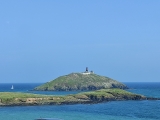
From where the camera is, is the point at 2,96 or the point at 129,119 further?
the point at 2,96

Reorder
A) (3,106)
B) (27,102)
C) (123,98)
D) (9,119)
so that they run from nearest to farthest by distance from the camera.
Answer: (9,119)
(3,106)
(27,102)
(123,98)

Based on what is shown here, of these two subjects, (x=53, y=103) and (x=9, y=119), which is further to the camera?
(x=53, y=103)

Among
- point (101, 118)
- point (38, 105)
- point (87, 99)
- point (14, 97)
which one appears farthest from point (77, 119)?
point (87, 99)

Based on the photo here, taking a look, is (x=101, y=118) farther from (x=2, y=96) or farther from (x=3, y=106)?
(x=2, y=96)

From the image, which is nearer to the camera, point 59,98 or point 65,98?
point 59,98

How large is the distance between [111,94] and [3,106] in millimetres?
66167

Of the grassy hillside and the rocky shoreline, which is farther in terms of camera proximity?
the grassy hillside

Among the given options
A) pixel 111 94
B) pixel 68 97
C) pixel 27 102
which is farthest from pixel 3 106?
pixel 111 94

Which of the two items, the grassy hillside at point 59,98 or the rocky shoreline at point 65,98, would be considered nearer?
the rocky shoreline at point 65,98

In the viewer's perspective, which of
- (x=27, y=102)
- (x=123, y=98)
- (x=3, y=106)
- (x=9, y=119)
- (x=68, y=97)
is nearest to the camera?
(x=9, y=119)

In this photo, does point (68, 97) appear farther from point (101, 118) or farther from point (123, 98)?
point (101, 118)

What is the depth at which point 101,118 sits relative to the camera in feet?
316

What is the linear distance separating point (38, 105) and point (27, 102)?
21.4ft

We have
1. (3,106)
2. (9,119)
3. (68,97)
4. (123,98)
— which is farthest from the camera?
(123,98)
